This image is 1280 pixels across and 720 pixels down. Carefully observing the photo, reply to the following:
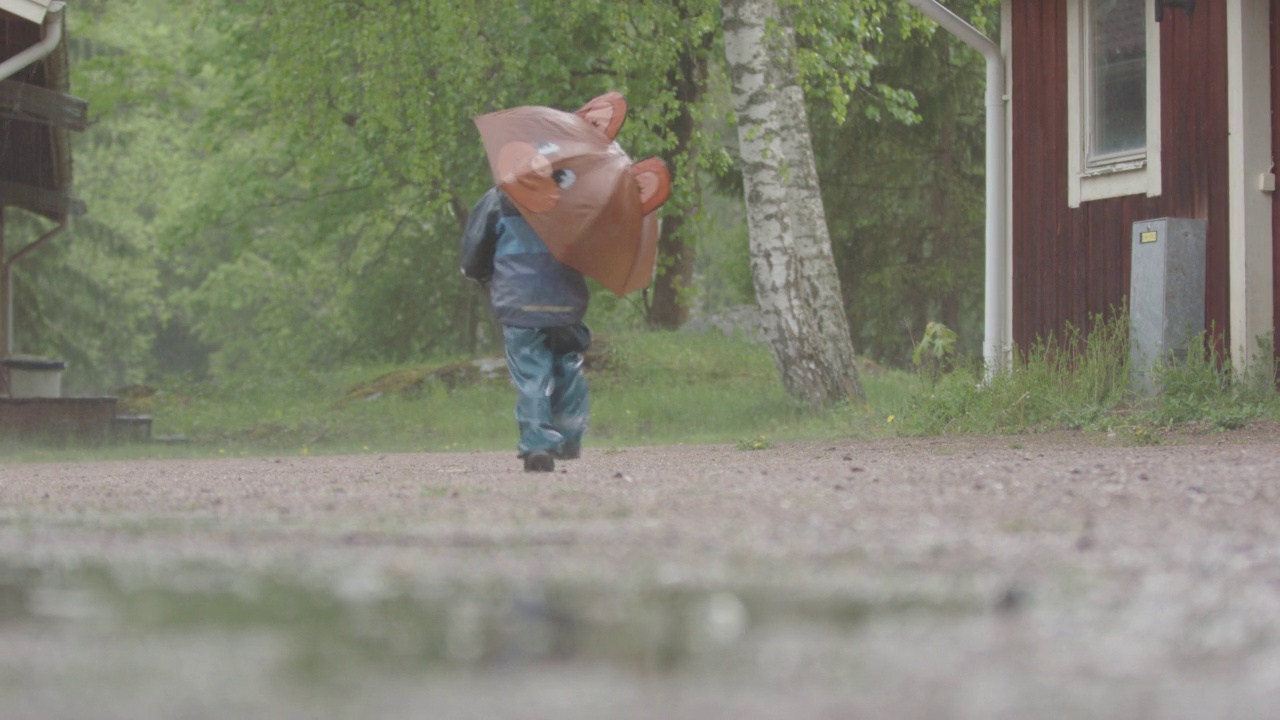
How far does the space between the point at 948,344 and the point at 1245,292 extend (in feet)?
9.84

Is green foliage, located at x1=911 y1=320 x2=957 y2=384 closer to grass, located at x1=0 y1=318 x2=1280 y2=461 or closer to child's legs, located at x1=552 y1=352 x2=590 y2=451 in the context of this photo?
grass, located at x1=0 y1=318 x2=1280 y2=461

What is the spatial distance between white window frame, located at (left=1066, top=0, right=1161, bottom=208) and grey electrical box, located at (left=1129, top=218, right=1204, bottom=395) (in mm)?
643

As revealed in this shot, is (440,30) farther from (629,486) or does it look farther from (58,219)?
(629,486)

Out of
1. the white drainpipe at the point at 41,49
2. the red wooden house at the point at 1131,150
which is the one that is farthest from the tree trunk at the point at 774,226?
the white drainpipe at the point at 41,49

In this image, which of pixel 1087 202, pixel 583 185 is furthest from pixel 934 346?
pixel 583 185

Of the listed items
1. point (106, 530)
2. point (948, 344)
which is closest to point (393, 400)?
point (948, 344)

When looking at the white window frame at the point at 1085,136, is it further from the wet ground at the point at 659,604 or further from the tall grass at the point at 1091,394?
the wet ground at the point at 659,604

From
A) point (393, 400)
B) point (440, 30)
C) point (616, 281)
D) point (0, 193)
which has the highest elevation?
point (440, 30)

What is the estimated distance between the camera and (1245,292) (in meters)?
10.8

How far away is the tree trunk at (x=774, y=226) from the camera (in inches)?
549

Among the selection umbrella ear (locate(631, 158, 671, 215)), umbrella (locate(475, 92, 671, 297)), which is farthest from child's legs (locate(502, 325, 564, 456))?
umbrella ear (locate(631, 158, 671, 215))

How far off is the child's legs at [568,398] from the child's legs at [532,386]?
6.0 inches

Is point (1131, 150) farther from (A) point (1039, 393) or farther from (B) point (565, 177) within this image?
(B) point (565, 177)

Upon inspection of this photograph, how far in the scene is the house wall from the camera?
36.4 ft
